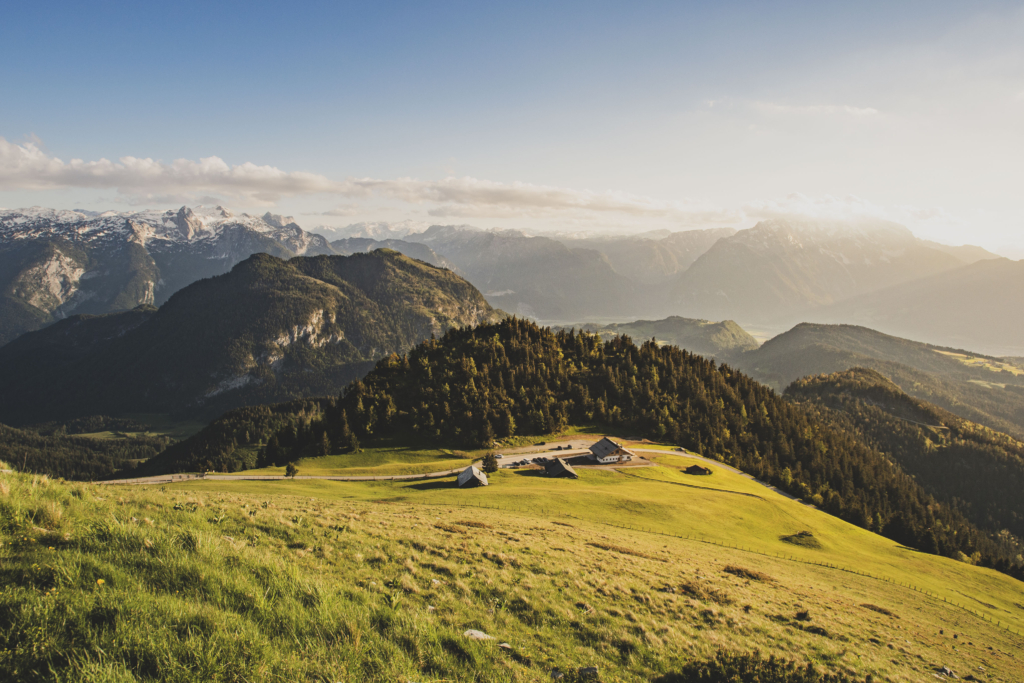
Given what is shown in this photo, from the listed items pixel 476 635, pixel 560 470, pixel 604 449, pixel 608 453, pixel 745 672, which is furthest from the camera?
pixel 604 449

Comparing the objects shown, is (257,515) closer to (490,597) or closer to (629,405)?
(490,597)

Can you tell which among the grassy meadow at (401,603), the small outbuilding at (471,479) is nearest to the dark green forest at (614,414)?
the small outbuilding at (471,479)

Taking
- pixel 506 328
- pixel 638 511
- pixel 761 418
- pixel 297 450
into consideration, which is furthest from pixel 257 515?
pixel 761 418

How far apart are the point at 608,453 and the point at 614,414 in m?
35.6

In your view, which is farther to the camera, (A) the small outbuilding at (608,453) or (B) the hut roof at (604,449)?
(B) the hut roof at (604,449)

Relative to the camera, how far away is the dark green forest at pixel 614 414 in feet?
348

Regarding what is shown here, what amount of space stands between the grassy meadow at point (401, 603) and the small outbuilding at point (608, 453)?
4967cm

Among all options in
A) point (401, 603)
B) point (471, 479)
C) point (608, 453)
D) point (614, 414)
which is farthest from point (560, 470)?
point (401, 603)

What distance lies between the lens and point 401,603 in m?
12.7

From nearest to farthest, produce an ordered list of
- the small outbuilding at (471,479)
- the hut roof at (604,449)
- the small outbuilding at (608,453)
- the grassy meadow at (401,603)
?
the grassy meadow at (401,603), the small outbuilding at (471,479), the small outbuilding at (608,453), the hut roof at (604,449)

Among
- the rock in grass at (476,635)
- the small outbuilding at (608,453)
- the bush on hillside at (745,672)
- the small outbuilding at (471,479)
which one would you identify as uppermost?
the rock in grass at (476,635)

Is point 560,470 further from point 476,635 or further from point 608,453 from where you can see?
point 476,635

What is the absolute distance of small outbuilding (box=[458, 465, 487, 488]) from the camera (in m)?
65.3

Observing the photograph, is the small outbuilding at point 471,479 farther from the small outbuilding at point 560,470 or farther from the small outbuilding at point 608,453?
the small outbuilding at point 608,453
